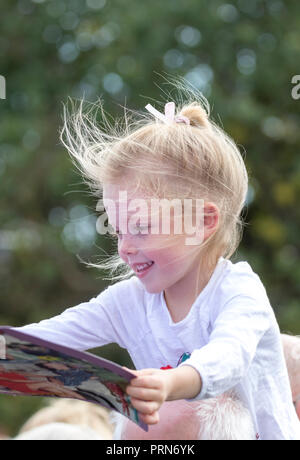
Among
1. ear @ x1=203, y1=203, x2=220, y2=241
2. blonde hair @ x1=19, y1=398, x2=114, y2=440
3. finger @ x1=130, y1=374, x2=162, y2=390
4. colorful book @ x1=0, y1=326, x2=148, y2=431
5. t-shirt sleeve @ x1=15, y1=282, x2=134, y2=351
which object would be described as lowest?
finger @ x1=130, y1=374, x2=162, y2=390

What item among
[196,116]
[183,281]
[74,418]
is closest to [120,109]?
[74,418]

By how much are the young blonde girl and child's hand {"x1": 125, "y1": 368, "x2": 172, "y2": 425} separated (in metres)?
0.20

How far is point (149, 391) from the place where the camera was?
3.18 feet

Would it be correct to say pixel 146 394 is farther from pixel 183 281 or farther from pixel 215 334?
pixel 183 281

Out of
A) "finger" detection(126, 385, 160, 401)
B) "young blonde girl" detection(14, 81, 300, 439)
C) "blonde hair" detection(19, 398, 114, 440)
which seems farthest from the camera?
"blonde hair" detection(19, 398, 114, 440)

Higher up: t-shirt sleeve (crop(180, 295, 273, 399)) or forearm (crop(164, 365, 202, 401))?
t-shirt sleeve (crop(180, 295, 273, 399))

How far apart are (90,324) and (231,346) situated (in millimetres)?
397

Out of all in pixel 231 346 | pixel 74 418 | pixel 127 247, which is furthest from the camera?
pixel 74 418

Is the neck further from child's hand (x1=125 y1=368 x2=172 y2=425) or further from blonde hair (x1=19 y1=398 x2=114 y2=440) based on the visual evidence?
blonde hair (x1=19 y1=398 x2=114 y2=440)

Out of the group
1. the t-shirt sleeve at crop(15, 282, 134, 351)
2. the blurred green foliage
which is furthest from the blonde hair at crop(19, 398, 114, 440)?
the blurred green foliage

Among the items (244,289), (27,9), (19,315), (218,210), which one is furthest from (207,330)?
(27,9)

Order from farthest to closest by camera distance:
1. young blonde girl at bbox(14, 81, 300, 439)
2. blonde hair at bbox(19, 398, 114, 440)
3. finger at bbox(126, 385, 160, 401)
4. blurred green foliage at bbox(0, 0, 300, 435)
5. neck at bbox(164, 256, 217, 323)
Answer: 1. blurred green foliage at bbox(0, 0, 300, 435)
2. blonde hair at bbox(19, 398, 114, 440)
3. neck at bbox(164, 256, 217, 323)
4. young blonde girl at bbox(14, 81, 300, 439)
5. finger at bbox(126, 385, 160, 401)

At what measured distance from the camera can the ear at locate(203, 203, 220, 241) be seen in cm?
132

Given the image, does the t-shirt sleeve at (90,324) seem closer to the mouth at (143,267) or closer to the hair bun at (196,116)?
the mouth at (143,267)
